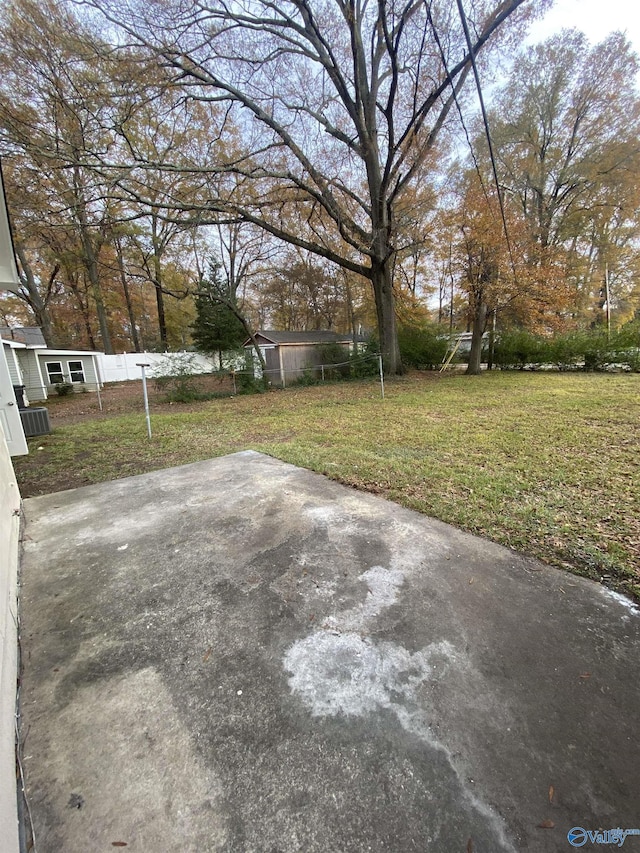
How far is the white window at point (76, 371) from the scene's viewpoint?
50.6 feet

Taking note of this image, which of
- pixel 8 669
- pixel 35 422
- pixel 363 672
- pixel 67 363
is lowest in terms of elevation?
pixel 363 672

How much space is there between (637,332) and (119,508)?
17387mm

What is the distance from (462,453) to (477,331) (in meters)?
11.4

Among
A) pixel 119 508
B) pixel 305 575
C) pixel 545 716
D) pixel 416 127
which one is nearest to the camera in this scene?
pixel 545 716

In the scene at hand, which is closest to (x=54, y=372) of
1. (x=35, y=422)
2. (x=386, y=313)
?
(x=35, y=422)

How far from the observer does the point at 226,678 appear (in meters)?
1.59

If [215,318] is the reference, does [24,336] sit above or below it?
below

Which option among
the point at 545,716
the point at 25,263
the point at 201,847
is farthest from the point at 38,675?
the point at 25,263

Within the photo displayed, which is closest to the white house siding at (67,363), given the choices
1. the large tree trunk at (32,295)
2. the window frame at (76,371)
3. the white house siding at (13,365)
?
the window frame at (76,371)

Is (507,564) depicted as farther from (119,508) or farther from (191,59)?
(191,59)

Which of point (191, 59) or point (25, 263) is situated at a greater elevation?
point (191, 59)

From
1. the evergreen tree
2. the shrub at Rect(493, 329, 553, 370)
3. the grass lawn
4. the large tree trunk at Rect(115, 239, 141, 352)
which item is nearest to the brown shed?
the evergreen tree

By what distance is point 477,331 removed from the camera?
14.4 meters

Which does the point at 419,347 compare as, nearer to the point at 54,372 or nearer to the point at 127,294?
the point at 54,372
